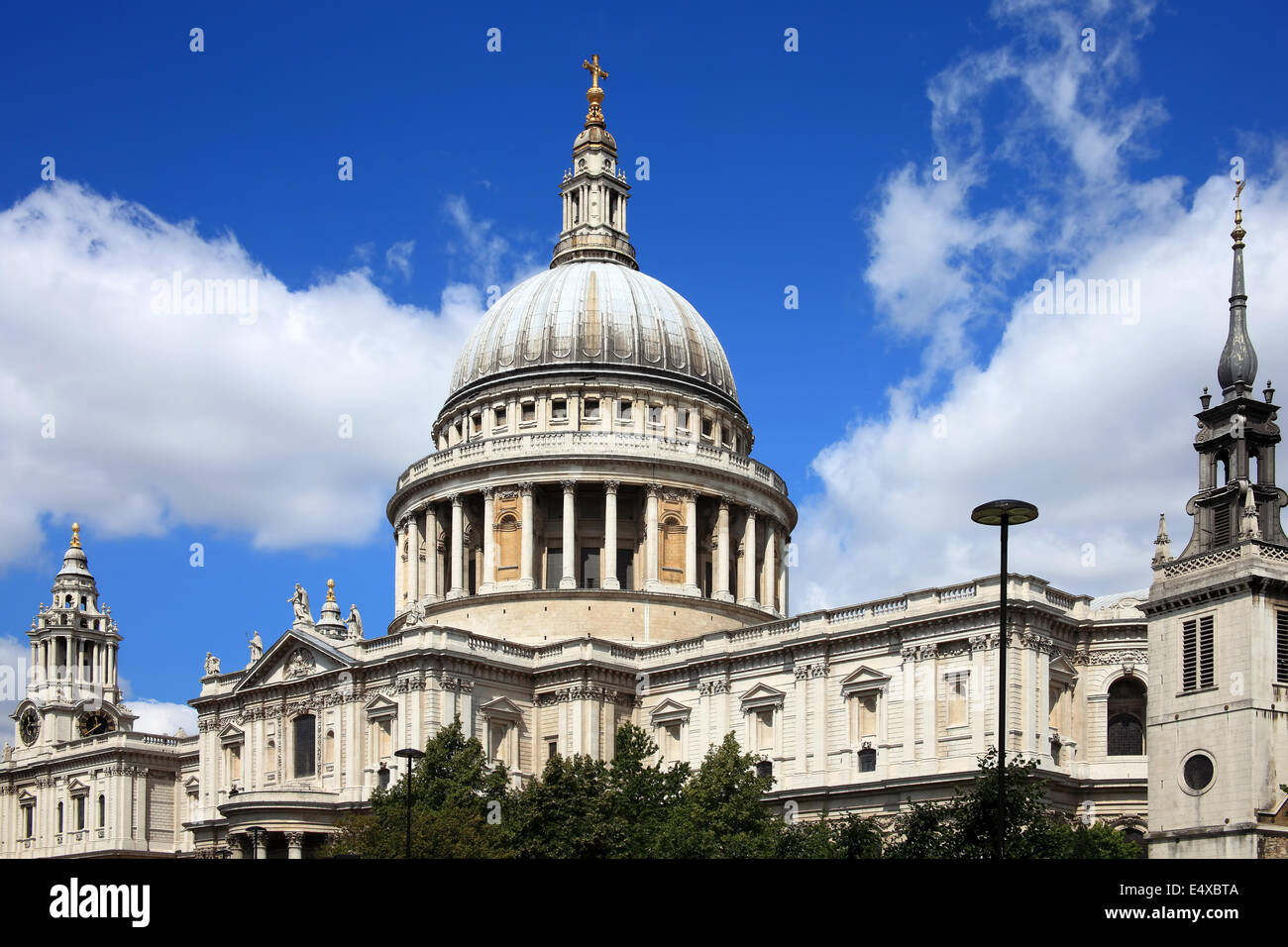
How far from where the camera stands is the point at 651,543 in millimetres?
92438

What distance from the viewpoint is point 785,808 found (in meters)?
71.7

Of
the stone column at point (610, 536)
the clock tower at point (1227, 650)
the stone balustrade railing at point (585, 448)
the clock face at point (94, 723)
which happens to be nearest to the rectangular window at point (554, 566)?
the stone column at point (610, 536)

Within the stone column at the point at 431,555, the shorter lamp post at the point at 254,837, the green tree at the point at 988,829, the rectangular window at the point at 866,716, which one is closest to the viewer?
the green tree at the point at 988,829

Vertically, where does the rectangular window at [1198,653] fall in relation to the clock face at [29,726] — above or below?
above

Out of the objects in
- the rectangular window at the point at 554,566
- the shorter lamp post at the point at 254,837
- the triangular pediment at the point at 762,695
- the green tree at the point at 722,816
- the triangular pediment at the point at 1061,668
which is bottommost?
the shorter lamp post at the point at 254,837

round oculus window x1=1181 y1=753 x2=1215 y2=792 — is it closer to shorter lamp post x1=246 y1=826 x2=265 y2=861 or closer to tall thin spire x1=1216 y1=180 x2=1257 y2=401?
→ tall thin spire x1=1216 y1=180 x2=1257 y2=401

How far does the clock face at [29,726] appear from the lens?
125625mm

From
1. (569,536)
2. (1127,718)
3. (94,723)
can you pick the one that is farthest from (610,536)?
(94,723)

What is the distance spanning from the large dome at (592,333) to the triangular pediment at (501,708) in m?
24.8

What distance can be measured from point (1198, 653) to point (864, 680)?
1663 cm

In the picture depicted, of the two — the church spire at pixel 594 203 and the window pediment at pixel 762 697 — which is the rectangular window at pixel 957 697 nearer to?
the window pediment at pixel 762 697

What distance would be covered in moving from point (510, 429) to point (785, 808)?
114ft
